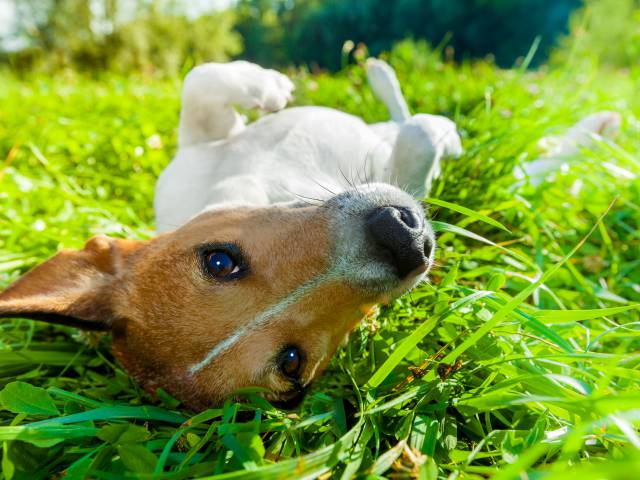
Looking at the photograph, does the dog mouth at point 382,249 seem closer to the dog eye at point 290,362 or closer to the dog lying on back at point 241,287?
the dog lying on back at point 241,287

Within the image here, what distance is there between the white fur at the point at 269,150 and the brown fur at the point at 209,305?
558 millimetres

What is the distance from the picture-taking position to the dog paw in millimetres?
2830

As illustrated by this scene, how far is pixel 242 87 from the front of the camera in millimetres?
2814

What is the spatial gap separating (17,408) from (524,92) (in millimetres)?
5187

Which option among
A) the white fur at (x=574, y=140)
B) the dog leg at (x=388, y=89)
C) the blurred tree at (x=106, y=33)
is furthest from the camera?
the blurred tree at (x=106, y=33)

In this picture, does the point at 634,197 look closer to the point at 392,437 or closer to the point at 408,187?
the point at 408,187

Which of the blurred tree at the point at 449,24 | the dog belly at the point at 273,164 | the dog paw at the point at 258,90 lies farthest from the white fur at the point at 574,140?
the blurred tree at the point at 449,24

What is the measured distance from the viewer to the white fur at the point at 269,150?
102 inches

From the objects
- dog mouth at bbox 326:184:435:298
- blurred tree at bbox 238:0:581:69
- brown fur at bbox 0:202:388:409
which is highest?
dog mouth at bbox 326:184:435:298

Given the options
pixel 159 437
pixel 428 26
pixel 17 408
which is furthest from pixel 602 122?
pixel 428 26

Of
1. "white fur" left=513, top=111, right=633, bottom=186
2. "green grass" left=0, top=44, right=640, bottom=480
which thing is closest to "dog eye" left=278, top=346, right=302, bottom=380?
"green grass" left=0, top=44, right=640, bottom=480

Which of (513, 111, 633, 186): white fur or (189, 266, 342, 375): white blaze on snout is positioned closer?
(189, 266, 342, 375): white blaze on snout

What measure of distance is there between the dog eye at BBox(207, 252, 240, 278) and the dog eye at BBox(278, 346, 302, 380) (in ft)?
1.19

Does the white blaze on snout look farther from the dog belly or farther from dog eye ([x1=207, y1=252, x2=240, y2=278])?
the dog belly
